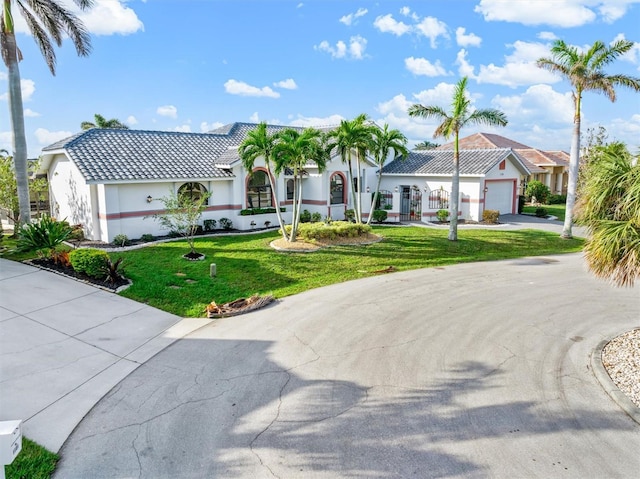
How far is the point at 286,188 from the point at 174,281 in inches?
520

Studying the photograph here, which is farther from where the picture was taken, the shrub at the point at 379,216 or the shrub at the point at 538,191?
the shrub at the point at 538,191

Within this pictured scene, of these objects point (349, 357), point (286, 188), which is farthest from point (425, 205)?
point (349, 357)

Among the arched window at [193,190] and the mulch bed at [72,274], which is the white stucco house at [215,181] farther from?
the mulch bed at [72,274]

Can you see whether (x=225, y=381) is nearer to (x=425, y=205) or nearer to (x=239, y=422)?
(x=239, y=422)

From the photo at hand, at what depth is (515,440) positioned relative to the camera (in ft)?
20.6

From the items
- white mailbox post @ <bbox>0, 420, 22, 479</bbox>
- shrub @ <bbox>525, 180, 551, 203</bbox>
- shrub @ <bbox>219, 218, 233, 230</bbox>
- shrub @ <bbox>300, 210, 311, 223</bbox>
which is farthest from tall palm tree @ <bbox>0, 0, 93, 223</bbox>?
shrub @ <bbox>525, 180, 551, 203</bbox>

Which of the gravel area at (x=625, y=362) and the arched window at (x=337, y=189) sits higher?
the arched window at (x=337, y=189)

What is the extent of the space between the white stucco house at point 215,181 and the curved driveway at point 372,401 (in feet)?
37.4

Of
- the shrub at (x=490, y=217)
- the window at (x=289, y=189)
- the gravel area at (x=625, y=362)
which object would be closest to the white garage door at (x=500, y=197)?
the shrub at (x=490, y=217)

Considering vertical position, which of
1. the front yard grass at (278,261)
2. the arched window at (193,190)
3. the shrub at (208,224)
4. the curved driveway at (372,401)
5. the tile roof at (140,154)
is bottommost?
the curved driveway at (372,401)

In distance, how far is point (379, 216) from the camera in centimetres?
2720

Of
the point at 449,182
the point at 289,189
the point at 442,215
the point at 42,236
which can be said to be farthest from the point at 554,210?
the point at 42,236

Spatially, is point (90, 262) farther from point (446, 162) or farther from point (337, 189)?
point (446, 162)

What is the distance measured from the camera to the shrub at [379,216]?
27.2 m
